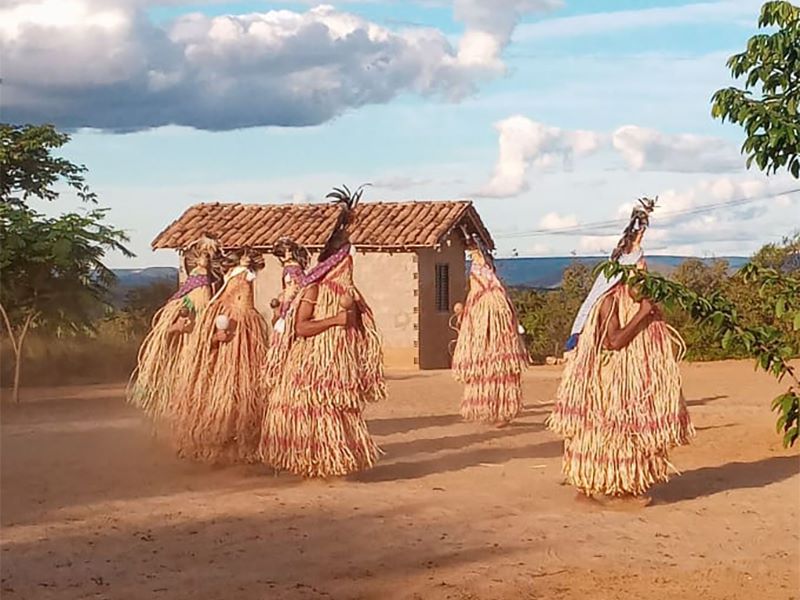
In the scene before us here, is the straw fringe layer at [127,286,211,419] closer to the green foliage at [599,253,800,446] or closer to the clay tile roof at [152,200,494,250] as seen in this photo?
the green foliage at [599,253,800,446]

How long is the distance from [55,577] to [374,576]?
165 cm

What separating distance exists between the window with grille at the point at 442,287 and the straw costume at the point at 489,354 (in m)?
11.2


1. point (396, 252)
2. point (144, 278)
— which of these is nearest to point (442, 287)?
point (396, 252)

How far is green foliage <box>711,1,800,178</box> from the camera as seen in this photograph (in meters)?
4.46

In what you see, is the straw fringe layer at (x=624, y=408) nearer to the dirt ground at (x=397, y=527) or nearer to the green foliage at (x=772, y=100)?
the dirt ground at (x=397, y=527)

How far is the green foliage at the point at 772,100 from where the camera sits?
→ 446 cm

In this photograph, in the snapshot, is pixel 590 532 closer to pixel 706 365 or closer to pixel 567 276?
pixel 706 365

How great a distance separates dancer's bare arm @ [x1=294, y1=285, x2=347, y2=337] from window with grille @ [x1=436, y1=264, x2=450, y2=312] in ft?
49.7

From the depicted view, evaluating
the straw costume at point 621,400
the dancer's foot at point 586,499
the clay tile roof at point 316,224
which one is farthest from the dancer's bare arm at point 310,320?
the clay tile roof at point 316,224

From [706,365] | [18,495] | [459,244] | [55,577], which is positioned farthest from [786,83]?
[459,244]

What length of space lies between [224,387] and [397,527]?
2311 mm

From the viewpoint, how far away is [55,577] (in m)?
6.23

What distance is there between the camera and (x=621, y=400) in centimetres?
806

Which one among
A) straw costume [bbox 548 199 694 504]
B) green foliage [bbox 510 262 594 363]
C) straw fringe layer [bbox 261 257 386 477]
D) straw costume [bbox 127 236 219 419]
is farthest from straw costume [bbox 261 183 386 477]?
green foliage [bbox 510 262 594 363]
